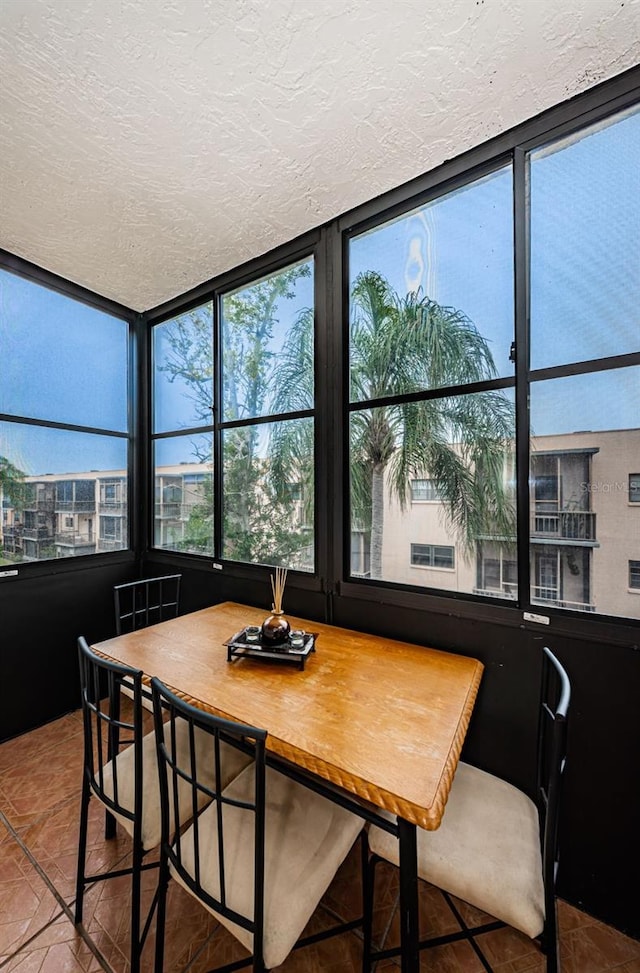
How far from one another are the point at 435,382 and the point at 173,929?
2.37 m

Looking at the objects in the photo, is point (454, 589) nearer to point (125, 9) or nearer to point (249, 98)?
point (249, 98)

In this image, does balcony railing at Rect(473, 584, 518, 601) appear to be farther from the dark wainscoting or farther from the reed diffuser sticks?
the reed diffuser sticks

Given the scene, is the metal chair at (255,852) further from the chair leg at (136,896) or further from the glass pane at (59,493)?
the glass pane at (59,493)

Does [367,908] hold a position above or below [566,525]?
below

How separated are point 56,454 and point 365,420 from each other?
221 centimetres

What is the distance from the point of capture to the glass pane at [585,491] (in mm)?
1450

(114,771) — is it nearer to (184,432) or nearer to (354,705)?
(354,705)

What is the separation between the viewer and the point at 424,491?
1.93 metres

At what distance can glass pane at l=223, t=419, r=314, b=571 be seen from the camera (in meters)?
2.37

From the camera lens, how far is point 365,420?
7.00 ft

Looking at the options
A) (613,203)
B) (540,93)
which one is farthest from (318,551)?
(540,93)

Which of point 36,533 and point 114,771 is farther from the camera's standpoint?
point 36,533

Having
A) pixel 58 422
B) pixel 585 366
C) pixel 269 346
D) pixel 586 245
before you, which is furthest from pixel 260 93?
pixel 58 422

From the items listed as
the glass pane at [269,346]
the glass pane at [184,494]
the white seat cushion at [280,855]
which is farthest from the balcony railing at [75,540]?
the white seat cushion at [280,855]
